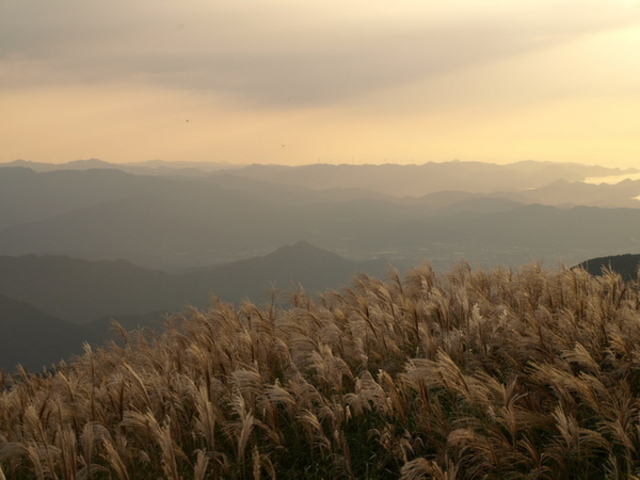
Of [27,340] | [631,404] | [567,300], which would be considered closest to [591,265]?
[567,300]

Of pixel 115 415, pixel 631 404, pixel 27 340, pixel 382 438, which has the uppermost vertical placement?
pixel 631 404

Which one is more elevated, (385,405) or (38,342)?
(385,405)

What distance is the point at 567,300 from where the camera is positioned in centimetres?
791

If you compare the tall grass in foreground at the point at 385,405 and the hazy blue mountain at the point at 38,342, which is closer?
the tall grass in foreground at the point at 385,405

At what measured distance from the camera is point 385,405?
514 cm

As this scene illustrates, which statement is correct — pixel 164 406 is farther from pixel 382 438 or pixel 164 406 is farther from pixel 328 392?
pixel 382 438

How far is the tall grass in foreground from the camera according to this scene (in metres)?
4.59

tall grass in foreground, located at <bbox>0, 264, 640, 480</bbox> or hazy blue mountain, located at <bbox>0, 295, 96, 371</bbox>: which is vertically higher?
tall grass in foreground, located at <bbox>0, 264, 640, 480</bbox>

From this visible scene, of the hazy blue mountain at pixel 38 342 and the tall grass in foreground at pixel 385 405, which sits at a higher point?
the tall grass in foreground at pixel 385 405

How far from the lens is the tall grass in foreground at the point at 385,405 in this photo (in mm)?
4594

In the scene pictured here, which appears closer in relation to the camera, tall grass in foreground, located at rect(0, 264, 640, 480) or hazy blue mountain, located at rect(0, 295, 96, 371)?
tall grass in foreground, located at rect(0, 264, 640, 480)

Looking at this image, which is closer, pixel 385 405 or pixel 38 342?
pixel 385 405

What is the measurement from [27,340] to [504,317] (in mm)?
215874

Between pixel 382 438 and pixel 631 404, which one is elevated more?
pixel 631 404
